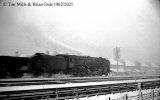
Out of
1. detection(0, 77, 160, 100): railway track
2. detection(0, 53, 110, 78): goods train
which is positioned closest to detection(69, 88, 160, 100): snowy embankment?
detection(0, 77, 160, 100): railway track

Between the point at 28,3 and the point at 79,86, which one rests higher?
the point at 28,3

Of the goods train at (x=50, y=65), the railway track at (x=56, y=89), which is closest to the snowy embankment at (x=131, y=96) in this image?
the railway track at (x=56, y=89)

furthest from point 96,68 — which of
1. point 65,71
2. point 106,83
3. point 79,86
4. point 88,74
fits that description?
point 79,86

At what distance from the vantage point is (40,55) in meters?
15.6

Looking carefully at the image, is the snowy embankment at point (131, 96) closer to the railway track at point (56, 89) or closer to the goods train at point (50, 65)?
the railway track at point (56, 89)

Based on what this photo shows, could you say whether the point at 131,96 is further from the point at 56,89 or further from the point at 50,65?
the point at 50,65

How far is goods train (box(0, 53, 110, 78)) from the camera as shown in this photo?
1435 cm

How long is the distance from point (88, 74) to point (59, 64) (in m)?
3.37

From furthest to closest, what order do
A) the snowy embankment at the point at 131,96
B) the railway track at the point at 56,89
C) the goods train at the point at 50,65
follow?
the goods train at the point at 50,65
the snowy embankment at the point at 131,96
the railway track at the point at 56,89

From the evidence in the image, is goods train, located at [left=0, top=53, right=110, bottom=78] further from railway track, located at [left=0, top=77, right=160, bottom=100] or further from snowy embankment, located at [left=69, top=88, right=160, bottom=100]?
snowy embankment, located at [left=69, top=88, right=160, bottom=100]

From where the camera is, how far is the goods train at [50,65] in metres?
14.3

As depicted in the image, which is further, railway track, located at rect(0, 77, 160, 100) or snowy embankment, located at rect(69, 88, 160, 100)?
snowy embankment, located at rect(69, 88, 160, 100)

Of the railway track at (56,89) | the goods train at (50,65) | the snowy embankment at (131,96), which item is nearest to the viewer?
the railway track at (56,89)

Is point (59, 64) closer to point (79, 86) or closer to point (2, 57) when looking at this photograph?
point (2, 57)
